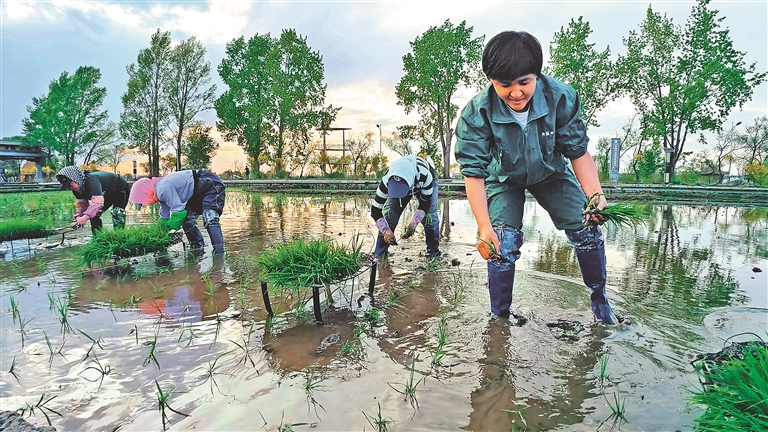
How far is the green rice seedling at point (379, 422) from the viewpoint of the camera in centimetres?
200

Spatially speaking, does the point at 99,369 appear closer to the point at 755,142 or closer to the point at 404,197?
the point at 404,197

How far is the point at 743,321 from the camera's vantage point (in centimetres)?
328

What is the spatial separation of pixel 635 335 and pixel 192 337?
3189 mm

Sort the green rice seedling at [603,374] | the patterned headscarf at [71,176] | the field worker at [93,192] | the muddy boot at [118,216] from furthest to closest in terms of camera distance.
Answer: the muddy boot at [118,216] < the field worker at [93,192] < the patterned headscarf at [71,176] < the green rice seedling at [603,374]

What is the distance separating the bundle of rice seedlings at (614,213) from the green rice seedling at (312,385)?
1.98 metres

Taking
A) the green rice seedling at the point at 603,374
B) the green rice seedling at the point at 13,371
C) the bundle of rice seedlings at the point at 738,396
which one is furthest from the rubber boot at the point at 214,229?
the bundle of rice seedlings at the point at 738,396

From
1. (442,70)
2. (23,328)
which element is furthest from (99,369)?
(442,70)

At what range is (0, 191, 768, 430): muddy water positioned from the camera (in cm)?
213

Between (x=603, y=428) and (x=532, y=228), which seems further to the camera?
(x=532, y=228)

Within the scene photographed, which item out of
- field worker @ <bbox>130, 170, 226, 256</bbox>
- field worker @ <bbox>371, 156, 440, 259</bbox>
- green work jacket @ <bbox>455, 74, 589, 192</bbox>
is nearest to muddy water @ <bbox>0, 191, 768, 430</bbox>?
field worker @ <bbox>371, 156, 440, 259</bbox>

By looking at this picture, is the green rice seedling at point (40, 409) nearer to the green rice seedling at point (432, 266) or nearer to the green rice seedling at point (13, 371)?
the green rice seedling at point (13, 371)

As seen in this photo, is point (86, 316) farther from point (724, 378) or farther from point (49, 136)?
point (49, 136)

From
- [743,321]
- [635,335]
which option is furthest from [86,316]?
[743,321]

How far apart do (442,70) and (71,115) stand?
100ft
